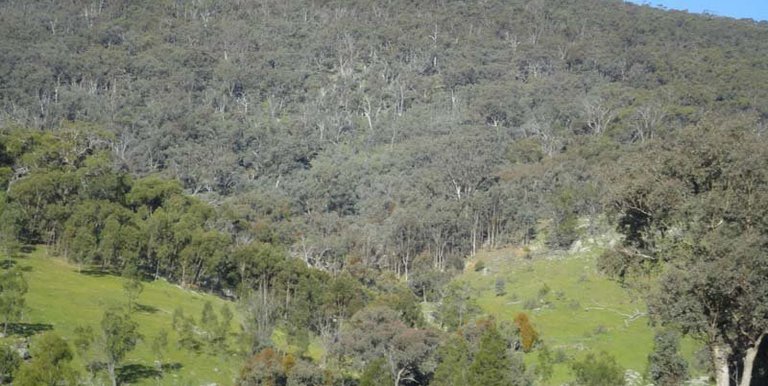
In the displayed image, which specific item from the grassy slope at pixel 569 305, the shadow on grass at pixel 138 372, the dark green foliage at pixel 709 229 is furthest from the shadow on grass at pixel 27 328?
the dark green foliage at pixel 709 229

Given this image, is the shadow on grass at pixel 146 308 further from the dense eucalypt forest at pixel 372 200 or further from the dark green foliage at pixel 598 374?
the dark green foliage at pixel 598 374

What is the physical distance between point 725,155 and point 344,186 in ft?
355

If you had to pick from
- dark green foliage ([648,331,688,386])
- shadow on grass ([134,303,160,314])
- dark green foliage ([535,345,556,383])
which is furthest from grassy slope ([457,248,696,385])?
shadow on grass ([134,303,160,314])

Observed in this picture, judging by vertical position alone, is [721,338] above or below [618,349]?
above

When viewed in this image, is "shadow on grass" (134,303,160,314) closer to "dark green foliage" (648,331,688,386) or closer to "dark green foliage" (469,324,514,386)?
"dark green foliage" (469,324,514,386)

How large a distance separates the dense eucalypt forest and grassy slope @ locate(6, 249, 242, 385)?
0.63m

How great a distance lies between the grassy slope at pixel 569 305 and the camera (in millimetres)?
54375

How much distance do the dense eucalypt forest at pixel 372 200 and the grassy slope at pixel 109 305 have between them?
0.63 m

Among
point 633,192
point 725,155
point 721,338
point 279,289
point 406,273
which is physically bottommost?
point 406,273

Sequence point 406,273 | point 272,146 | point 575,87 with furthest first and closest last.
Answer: point 575,87, point 272,146, point 406,273

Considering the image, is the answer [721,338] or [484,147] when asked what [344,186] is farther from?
[721,338]

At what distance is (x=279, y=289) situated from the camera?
226ft

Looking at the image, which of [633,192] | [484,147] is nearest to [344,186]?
[484,147]

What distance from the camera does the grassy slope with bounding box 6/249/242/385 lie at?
4562cm
